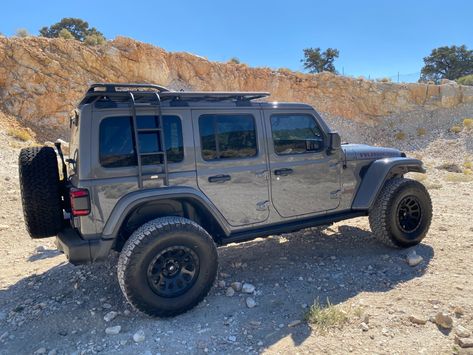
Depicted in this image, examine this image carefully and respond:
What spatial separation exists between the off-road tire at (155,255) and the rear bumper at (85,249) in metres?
0.17

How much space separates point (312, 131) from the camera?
4715mm

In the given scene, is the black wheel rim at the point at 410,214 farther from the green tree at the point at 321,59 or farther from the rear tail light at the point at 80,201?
the green tree at the point at 321,59

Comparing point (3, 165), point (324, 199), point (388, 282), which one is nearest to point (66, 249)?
point (324, 199)

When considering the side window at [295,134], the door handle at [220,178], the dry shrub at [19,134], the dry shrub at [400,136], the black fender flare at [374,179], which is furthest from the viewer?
the dry shrub at [400,136]

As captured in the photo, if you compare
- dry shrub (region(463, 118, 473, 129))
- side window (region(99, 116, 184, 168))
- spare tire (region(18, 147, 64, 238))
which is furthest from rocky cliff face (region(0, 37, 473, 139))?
side window (region(99, 116, 184, 168))

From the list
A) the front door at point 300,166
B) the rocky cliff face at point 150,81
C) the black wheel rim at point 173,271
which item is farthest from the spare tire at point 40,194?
the rocky cliff face at point 150,81

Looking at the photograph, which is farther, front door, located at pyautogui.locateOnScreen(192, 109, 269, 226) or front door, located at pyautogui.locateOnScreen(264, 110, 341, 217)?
front door, located at pyautogui.locateOnScreen(264, 110, 341, 217)

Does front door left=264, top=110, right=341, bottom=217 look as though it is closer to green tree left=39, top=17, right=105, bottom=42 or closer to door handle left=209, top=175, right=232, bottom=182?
door handle left=209, top=175, right=232, bottom=182

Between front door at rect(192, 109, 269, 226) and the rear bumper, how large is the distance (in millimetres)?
1066

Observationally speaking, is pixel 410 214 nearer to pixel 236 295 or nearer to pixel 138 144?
pixel 236 295

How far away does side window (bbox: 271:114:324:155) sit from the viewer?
437 cm

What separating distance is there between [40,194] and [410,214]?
176 inches

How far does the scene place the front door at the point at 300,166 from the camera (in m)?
4.31

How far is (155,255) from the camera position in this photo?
11.5ft
